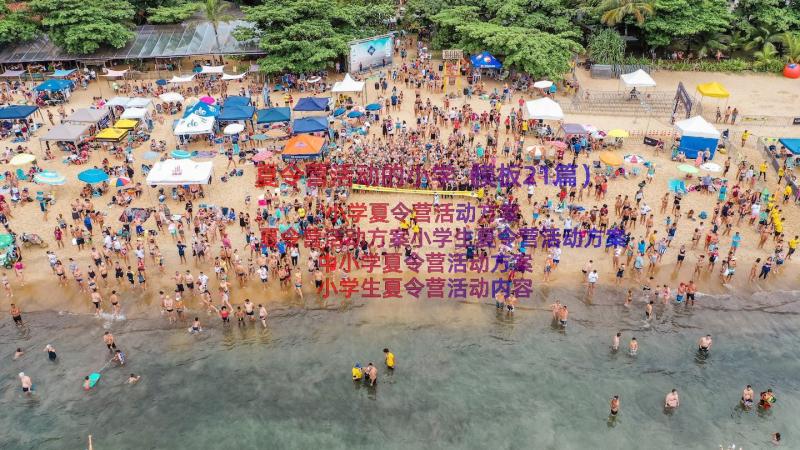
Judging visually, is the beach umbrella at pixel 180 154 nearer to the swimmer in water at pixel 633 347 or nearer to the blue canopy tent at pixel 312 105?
the blue canopy tent at pixel 312 105

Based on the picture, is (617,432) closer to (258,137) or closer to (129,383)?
(129,383)

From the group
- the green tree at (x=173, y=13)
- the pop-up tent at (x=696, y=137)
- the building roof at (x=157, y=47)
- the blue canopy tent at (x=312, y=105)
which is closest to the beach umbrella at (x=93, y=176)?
the blue canopy tent at (x=312, y=105)

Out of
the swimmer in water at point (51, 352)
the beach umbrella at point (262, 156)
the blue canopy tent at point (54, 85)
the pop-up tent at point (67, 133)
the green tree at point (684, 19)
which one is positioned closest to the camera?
the swimmer in water at point (51, 352)

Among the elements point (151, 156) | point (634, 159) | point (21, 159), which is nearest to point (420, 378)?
point (634, 159)

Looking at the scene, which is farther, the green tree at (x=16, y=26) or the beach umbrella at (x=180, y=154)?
the green tree at (x=16, y=26)

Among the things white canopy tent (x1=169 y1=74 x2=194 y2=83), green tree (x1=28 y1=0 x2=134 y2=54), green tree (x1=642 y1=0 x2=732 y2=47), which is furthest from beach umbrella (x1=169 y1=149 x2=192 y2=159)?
green tree (x1=642 y1=0 x2=732 y2=47)

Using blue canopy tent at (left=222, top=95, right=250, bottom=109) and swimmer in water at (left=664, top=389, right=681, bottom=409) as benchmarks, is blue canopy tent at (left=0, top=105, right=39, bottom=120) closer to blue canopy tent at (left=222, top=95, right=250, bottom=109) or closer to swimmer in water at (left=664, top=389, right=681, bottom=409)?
blue canopy tent at (left=222, top=95, right=250, bottom=109)

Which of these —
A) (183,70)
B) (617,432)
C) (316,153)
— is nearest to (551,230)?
(617,432)

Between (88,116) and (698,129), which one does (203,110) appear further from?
(698,129)
